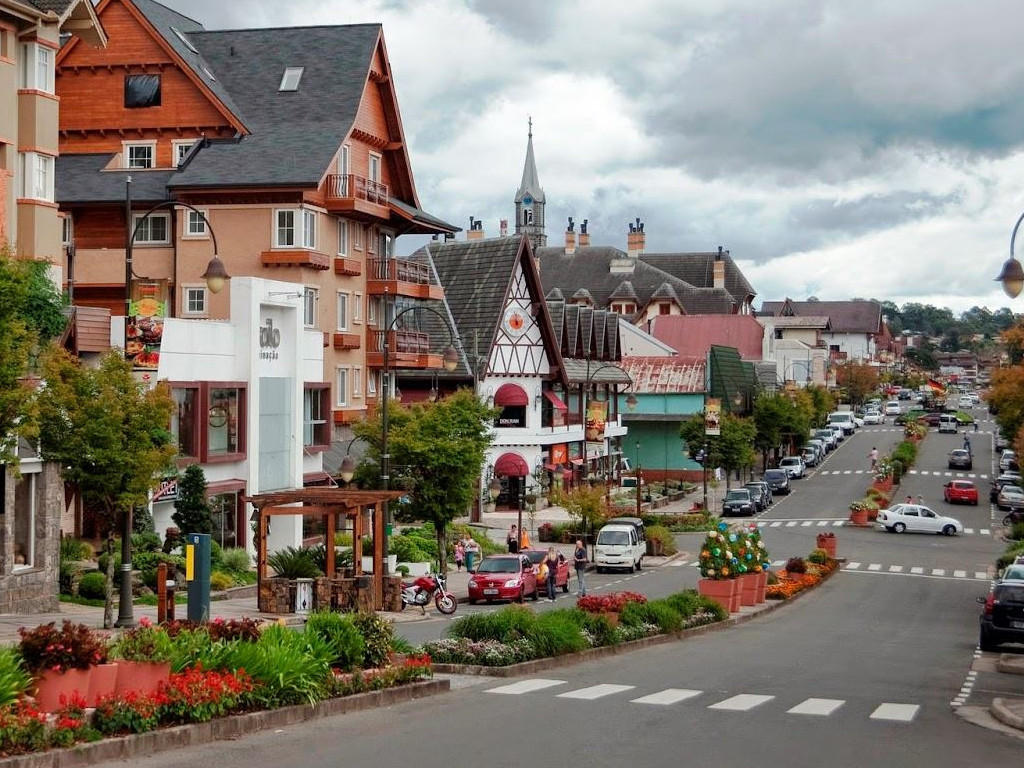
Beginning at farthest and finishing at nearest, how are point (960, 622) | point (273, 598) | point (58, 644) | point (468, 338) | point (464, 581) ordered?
point (468, 338) < point (464, 581) < point (960, 622) < point (273, 598) < point (58, 644)

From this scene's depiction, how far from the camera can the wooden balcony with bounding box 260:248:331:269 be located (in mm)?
53094

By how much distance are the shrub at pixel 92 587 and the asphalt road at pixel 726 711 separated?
7.07m

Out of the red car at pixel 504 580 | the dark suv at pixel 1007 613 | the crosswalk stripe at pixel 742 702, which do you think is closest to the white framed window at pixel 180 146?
the red car at pixel 504 580

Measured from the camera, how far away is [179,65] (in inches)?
2179

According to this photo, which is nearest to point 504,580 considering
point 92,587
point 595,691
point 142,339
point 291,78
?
point 92,587

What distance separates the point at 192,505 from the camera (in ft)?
131

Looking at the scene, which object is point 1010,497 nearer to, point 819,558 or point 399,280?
point 819,558

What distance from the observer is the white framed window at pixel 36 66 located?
121 feet

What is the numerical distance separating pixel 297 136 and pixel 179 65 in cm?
533

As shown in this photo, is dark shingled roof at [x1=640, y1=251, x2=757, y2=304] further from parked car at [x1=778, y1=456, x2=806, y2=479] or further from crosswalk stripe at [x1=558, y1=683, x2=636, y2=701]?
crosswalk stripe at [x1=558, y1=683, x2=636, y2=701]

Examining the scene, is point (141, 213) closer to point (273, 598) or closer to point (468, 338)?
point (468, 338)

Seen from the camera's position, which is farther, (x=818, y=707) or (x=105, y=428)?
(x=105, y=428)

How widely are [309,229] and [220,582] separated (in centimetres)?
2071

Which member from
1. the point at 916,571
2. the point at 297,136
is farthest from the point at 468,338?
the point at 916,571
